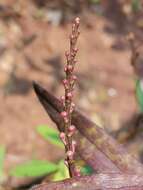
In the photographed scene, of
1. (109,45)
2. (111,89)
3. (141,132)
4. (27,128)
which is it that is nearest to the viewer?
(141,132)

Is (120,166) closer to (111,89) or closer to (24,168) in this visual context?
(24,168)

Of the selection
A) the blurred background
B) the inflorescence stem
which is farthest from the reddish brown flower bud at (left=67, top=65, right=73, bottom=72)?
the blurred background

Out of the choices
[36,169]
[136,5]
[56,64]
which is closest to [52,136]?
[36,169]

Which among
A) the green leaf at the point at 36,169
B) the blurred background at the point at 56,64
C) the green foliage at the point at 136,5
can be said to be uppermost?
the green foliage at the point at 136,5

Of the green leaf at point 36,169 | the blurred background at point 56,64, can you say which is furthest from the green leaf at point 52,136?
the blurred background at point 56,64

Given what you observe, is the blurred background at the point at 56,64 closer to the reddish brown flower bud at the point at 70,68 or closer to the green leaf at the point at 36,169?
the green leaf at the point at 36,169

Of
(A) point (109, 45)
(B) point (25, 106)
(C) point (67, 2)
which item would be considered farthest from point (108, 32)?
(B) point (25, 106)

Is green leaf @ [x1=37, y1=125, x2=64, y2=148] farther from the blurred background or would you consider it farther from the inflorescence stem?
the inflorescence stem

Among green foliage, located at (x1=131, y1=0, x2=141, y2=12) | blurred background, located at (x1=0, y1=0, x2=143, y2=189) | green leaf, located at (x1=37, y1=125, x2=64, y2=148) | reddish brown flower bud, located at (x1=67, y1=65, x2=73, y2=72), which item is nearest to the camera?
reddish brown flower bud, located at (x1=67, y1=65, x2=73, y2=72)

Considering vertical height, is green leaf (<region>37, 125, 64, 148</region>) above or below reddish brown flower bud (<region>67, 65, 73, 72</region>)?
above
